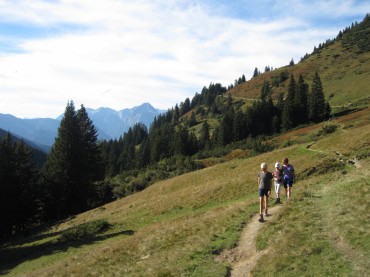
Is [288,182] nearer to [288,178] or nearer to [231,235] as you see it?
[288,178]

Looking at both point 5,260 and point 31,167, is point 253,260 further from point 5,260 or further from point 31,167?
point 31,167

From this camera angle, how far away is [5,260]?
2908cm

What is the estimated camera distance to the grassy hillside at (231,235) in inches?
506

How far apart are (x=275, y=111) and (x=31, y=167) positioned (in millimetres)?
79527

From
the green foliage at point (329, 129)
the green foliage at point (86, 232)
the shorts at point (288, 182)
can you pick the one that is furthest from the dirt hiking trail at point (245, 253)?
the green foliage at point (329, 129)

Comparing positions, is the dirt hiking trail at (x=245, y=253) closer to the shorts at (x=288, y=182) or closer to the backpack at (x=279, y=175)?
the backpack at (x=279, y=175)

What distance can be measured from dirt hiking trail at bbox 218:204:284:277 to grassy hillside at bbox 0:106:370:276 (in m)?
0.35

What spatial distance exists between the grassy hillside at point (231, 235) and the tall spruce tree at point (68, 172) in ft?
65.5

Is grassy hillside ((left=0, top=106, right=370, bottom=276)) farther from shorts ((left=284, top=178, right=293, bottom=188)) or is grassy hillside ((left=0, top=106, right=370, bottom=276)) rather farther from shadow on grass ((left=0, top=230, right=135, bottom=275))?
shorts ((left=284, top=178, right=293, bottom=188))

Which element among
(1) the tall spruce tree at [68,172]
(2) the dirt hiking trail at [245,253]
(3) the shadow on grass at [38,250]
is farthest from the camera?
(1) the tall spruce tree at [68,172]

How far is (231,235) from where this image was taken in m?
17.2

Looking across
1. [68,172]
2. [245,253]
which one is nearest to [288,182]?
[245,253]

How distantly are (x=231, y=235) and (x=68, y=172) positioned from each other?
141 feet

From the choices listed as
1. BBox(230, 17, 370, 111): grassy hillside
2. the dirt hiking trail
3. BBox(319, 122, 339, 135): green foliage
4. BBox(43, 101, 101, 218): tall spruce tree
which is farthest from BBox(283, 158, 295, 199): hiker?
BBox(230, 17, 370, 111): grassy hillside
